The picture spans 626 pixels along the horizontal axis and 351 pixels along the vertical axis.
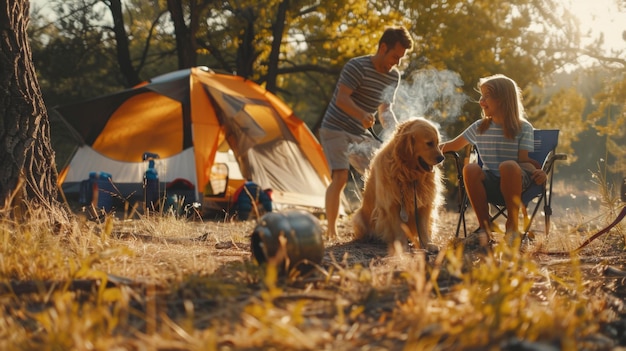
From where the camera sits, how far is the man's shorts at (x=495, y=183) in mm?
4512

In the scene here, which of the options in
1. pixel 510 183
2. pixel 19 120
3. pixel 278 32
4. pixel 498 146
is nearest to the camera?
pixel 19 120

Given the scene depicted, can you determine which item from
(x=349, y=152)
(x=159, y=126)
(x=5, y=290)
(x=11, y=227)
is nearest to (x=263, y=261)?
(x=5, y=290)

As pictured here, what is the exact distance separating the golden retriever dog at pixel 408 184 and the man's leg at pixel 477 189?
250 millimetres

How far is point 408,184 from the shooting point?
4.64 metres

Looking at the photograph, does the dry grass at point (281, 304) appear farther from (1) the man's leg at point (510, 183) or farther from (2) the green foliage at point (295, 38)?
(2) the green foliage at point (295, 38)

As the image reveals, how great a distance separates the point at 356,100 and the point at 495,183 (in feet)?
4.50

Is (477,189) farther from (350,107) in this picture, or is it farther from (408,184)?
(350,107)

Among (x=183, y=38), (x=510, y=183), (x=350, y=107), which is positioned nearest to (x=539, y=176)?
(x=510, y=183)

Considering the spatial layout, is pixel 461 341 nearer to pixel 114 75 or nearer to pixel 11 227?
pixel 11 227

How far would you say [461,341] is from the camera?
186 centimetres

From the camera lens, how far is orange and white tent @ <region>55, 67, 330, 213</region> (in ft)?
27.9

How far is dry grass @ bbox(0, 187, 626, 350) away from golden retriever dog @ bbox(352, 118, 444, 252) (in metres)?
1.12

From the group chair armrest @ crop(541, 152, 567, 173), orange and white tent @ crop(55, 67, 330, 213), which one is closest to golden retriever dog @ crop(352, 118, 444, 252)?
chair armrest @ crop(541, 152, 567, 173)

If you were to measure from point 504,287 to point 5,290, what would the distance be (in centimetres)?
177
